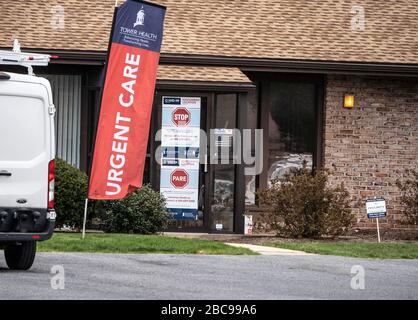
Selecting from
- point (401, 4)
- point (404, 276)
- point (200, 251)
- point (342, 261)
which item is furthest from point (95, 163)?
point (401, 4)

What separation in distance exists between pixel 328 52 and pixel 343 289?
12275mm

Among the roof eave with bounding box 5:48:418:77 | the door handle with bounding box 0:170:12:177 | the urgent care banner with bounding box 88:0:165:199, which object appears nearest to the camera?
the door handle with bounding box 0:170:12:177

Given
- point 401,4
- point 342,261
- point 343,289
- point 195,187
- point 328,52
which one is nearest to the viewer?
point 343,289

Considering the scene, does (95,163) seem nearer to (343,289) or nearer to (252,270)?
(252,270)

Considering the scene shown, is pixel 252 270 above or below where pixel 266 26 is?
below

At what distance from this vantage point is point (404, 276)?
572 inches

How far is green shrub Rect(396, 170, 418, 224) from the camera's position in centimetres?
2283

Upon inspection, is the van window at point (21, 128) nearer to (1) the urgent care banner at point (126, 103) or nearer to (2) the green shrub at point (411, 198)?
(1) the urgent care banner at point (126, 103)

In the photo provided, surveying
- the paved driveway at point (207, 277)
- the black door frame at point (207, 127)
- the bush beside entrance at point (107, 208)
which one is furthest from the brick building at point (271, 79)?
the paved driveway at point (207, 277)

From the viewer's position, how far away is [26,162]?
13719mm

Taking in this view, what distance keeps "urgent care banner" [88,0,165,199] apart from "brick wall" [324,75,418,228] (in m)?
6.15

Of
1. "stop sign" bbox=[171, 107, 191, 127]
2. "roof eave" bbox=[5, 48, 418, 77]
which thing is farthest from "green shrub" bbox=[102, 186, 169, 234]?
"roof eave" bbox=[5, 48, 418, 77]

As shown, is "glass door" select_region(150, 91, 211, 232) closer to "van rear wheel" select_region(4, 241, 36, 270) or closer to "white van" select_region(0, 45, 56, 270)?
"van rear wheel" select_region(4, 241, 36, 270)

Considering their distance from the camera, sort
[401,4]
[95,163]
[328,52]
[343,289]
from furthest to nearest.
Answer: [401,4], [328,52], [95,163], [343,289]
